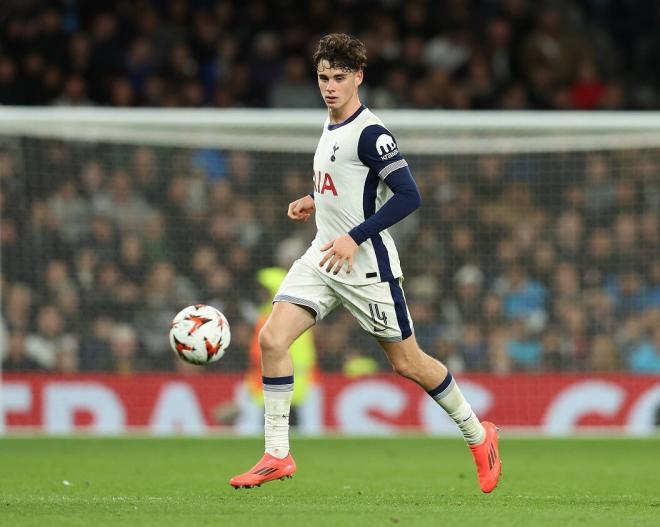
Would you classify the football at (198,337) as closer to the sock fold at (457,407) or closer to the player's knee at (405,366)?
the player's knee at (405,366)

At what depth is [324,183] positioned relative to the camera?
675 cm

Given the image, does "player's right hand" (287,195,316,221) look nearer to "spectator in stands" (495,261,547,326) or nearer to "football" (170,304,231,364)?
"football" (170,304,231,364)

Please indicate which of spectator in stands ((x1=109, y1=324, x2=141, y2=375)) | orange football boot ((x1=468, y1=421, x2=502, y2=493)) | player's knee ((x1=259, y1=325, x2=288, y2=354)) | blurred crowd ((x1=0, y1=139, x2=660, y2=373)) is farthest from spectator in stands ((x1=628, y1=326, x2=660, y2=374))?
player's knee ((x1=259, y1=325, x2=288, y2=354))

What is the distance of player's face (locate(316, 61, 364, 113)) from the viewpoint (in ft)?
21.9

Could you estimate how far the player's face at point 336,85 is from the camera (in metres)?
6.66

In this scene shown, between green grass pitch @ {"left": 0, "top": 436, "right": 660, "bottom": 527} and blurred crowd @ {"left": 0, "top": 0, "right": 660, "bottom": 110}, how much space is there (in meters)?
5.27

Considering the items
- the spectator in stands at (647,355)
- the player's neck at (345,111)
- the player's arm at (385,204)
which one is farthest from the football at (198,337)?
the spectator in stands at (647,355)

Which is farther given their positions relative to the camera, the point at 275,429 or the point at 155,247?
the point at 155,247

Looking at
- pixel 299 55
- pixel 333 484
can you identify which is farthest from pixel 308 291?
pixel 299 55

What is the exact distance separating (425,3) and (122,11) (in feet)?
12.3

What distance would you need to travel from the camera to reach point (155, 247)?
43.3 feet

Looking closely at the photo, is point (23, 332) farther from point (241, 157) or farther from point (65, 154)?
point (241, 157)

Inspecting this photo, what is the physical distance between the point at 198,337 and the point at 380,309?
947 mm

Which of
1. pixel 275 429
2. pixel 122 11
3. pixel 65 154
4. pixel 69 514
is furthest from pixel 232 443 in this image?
pixel 122 11
